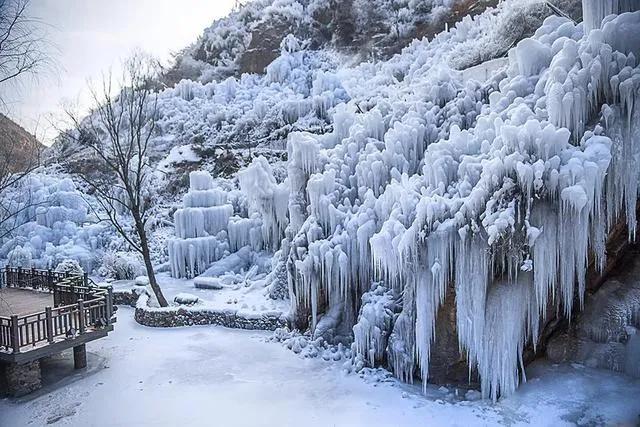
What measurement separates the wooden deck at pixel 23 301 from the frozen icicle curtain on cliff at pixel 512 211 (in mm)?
Answer: 5988

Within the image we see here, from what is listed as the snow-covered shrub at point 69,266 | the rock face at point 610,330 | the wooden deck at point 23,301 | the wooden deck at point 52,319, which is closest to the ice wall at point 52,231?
the snow-covered shrub at point 69,266

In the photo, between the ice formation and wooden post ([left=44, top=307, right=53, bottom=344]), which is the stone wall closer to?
wooden post ([left=44, top=307, right=53, bottom=344])

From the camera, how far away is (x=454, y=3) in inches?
878

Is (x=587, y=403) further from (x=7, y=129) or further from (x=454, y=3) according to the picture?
(x=454, y=3)

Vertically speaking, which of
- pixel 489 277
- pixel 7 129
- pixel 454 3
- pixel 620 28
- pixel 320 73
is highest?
pixel 454 3

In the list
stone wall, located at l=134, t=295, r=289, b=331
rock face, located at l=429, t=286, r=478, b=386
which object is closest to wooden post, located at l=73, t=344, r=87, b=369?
stone wall, located at l=134, t=295, r=289, b=331

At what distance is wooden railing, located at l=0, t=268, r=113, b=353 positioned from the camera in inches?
266

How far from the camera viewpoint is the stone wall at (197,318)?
9.88m

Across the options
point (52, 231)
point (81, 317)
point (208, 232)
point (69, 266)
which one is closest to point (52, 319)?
point (81, 317)

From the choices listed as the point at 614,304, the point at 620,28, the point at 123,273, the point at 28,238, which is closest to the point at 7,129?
the point at 620,28

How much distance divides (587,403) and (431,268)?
2.68m

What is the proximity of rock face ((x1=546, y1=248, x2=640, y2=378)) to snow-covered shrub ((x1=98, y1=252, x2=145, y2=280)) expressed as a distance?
13503 millimetres

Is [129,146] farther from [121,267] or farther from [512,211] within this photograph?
[512,211]

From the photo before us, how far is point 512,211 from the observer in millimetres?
5910
